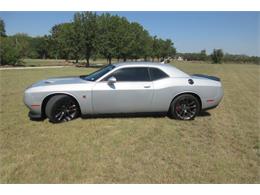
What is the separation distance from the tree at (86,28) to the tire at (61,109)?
30949mm

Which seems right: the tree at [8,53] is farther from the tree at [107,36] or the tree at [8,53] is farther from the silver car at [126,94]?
the silver car at [126,94]

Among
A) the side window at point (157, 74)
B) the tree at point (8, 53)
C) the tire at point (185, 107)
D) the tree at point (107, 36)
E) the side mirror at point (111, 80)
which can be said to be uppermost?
the tree at point (107, 36)

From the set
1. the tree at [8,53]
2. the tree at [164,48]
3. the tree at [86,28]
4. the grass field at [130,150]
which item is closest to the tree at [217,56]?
the tree at [164,48]

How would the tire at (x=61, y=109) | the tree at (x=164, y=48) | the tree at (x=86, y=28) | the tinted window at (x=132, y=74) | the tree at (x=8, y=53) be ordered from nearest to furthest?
1. the tire at (x=61, y=109)
2. the tinted window at (x=132, y=74)
3. the tree at (x=8, y=53)
4. the tree at (x=86, y=28)
5. the tree at (x=164, y=48)

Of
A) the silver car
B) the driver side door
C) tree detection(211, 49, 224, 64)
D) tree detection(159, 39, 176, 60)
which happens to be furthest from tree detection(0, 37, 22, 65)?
tree detection(211, 49, 224, 64)

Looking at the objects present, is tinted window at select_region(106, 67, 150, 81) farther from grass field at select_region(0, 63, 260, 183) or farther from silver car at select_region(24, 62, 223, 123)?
grass field at select_region(0, 63, 260, 183)

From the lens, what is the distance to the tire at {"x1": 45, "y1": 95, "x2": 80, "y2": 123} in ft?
15.9

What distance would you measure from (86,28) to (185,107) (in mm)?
32194

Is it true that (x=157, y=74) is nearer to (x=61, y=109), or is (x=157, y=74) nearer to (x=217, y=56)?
(x=61, y=109)

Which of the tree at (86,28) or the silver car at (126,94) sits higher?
the tree at (86,28)

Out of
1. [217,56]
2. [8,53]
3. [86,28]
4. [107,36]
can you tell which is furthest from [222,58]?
[8,53]

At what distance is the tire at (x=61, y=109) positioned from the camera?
15.9 ft

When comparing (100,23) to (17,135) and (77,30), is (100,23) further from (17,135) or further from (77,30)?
(17,135)

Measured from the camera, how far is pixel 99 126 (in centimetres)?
484
